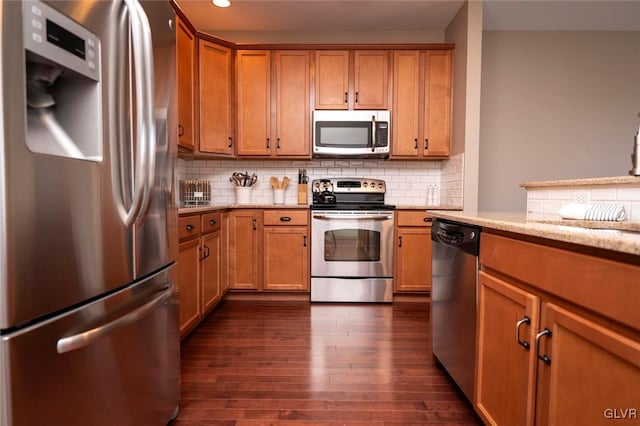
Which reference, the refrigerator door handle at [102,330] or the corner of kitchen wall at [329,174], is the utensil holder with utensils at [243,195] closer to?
the corner of kitchen wall at [329,174]

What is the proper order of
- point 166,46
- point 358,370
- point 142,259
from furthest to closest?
point 358,370, point 166,46, point 142,259

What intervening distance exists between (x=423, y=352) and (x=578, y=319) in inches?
56.8

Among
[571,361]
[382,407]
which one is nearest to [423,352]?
[382,407]

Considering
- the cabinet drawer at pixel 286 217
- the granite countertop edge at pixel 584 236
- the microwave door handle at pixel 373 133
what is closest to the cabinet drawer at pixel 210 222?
the cabinet drawer at pixel 286 217

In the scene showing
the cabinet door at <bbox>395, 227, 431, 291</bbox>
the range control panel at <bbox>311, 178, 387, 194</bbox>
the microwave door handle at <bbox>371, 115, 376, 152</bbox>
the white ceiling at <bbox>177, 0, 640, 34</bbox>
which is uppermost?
the white ceiling at <bbox>177, 0, 640, 34</bbox>

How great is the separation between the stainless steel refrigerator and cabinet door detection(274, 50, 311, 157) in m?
2.22

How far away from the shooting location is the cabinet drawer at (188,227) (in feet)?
6.90

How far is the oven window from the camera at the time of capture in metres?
3.22

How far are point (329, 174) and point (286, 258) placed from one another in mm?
1074

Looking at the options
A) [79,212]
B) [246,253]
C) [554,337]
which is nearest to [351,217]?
[246,253]

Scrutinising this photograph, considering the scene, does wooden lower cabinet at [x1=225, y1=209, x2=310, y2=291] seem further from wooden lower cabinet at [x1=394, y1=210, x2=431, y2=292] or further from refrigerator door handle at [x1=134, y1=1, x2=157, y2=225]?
refrigerator door handle at [x1=134, y1=1, x2=157, y2=225]

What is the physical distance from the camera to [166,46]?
131 centimetres

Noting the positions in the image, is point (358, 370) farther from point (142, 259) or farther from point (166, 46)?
point (166, 46)

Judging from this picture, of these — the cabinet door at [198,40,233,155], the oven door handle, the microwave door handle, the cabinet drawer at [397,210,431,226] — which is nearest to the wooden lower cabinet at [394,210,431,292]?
the cabinet drawer at [397,210,431,226]
